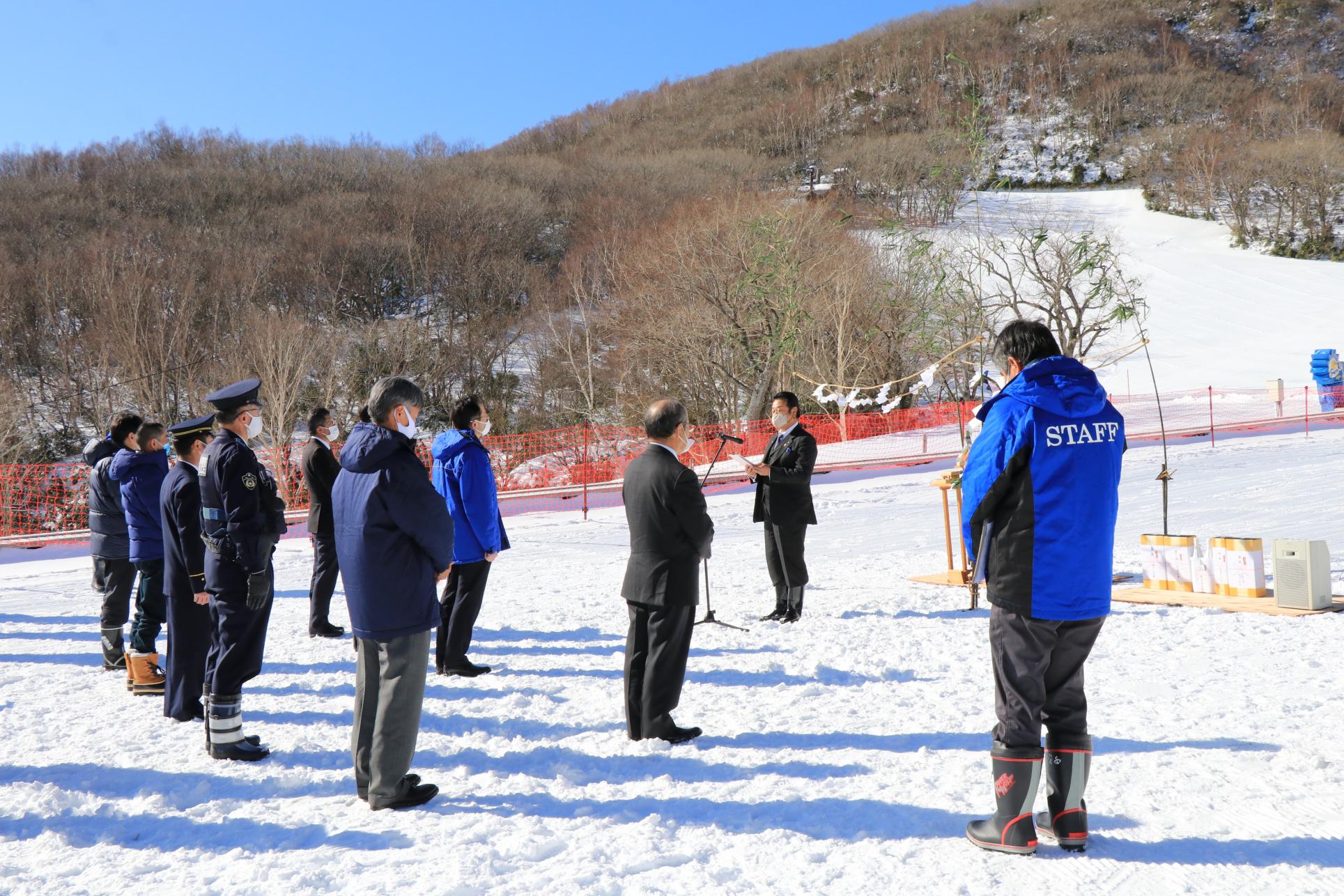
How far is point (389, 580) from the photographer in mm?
3477

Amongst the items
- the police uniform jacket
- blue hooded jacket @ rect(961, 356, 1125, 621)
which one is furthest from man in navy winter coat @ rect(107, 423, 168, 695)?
blue hooded jacket @ rect(961, 356, 1125, 621)

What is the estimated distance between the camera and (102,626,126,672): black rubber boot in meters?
5.88

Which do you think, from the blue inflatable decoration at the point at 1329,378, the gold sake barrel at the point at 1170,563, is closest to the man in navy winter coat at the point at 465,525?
the gold sake barrel at the point at 1170,563

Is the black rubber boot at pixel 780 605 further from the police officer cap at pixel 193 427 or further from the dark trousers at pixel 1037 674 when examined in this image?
the police officer cap at pixel 193 427

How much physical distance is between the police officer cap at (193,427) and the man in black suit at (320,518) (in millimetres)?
1623

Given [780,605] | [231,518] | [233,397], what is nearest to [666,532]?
[231,518]

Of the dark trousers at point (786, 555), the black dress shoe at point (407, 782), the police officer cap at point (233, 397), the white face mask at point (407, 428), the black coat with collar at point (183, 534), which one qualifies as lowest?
the black dress shoe at point (407, 782)

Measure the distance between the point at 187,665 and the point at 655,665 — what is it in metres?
2.51

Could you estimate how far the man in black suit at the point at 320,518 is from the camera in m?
6.46

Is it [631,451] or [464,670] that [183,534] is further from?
[631,451]

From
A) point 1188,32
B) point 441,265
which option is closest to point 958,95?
point 1188,32

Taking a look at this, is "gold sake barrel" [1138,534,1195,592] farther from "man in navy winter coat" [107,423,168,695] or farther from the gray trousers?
"man in navy winter coat" [107,423,168,695]

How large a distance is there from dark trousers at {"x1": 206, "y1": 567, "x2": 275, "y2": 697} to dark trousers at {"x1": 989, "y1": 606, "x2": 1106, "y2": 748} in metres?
3.15

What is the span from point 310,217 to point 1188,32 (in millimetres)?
97451
